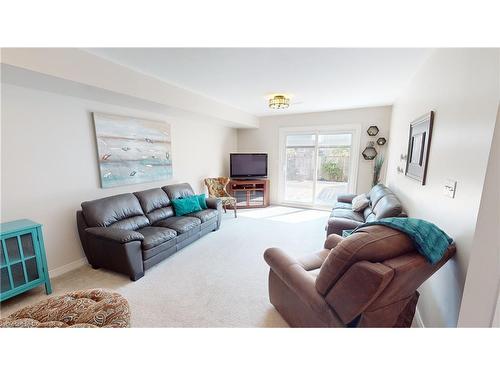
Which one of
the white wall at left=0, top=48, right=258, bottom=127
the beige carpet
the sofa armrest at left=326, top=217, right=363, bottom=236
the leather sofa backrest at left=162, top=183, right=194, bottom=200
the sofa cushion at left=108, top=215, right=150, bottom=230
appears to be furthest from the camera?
the leather sofa backrest at left=162, top=183, right=194, bottom=200

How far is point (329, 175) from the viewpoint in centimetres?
506

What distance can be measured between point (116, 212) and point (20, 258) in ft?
3.16

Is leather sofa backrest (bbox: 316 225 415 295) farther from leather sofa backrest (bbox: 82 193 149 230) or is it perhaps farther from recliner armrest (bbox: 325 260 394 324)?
leather sofa backrest (bbox: 82 193 149 230)

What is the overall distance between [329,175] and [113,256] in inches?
183

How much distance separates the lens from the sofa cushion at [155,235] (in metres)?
2.38

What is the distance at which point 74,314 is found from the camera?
109 cm

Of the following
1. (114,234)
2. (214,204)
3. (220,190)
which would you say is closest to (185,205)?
(214,204)

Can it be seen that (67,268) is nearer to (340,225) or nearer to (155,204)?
(155,204)

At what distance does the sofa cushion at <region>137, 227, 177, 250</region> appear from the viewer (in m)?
2.38

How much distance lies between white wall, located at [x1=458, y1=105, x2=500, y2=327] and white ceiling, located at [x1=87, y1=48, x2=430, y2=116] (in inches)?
65.1

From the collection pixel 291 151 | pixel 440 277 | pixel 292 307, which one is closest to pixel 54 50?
pixel 292 307

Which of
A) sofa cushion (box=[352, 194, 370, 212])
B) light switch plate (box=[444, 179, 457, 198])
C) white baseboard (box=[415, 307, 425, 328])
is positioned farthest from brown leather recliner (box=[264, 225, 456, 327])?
sofa cushion (box=[352, 194, 370, 212])

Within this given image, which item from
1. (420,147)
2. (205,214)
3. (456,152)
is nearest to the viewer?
(456,152)
